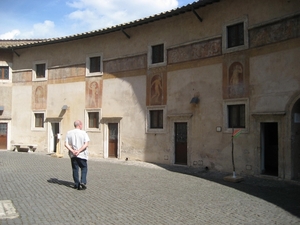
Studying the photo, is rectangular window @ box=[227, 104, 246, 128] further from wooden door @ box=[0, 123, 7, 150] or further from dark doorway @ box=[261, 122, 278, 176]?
wooden door @ box=[0, 123, 7, 150]

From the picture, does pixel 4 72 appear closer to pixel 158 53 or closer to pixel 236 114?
pixel 158 53

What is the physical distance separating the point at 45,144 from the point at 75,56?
19.0 ft

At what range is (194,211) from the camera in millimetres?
6695

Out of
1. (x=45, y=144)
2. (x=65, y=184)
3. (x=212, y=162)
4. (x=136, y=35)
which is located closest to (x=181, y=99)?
(x=212, y=162)

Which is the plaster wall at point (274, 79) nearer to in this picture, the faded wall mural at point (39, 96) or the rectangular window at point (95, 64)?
the rectangular window at point (95, 64)

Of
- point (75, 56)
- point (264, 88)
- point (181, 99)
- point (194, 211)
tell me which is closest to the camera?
point (194, 211)

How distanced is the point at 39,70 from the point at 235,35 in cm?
1320

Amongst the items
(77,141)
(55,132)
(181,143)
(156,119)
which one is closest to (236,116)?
(181,143)

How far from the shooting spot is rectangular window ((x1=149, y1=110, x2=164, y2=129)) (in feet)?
51.4

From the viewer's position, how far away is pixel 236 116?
1288cm

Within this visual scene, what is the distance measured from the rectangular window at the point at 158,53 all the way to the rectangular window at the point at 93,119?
469cm

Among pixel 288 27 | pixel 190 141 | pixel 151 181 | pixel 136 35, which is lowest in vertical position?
pixel 151 181

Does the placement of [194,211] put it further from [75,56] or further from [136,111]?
[75,56]

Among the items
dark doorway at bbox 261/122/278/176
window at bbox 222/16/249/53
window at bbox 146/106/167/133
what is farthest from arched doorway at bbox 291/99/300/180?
window at bbox 146/106/167/133
